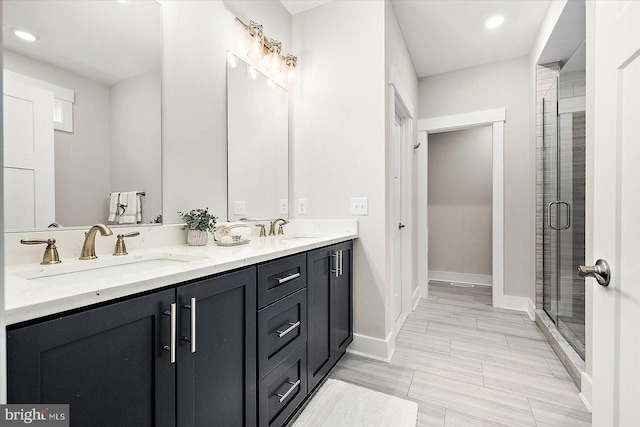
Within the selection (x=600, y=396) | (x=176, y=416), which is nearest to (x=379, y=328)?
(x=600, y=396)

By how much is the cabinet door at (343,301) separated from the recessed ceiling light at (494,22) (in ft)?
7.72

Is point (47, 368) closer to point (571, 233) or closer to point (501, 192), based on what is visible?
point (571, 233)

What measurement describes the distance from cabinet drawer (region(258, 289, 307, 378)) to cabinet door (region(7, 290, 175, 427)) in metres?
0.40

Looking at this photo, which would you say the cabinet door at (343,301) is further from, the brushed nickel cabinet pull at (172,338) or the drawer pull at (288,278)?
the brushed nickel cabinet pull at (172,338)

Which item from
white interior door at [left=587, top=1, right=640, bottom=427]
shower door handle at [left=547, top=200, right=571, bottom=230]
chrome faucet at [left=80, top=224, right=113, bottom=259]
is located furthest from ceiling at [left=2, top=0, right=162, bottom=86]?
shower door handle at [left=547, top=200, right=571, bottom=230]

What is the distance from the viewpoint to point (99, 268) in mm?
1067

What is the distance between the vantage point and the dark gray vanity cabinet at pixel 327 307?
1.57 meters

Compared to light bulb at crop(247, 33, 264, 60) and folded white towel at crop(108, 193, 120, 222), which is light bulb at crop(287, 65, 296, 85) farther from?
folded white towel at crop(108, 193, 120, 222)

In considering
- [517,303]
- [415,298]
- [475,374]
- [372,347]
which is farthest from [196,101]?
[517,303]

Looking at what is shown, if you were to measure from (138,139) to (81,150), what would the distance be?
238mm

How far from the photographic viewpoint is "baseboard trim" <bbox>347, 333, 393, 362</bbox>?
6.88 ft

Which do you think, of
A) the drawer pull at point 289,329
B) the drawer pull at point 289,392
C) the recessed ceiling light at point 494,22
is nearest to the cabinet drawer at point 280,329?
the drawer pull at point 289,329

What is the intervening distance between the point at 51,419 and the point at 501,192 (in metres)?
3.69

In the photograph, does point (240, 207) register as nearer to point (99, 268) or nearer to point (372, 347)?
point (99, 268)
